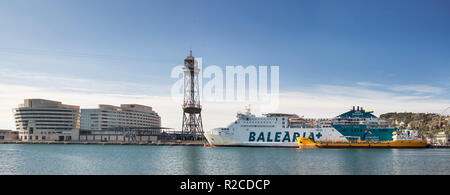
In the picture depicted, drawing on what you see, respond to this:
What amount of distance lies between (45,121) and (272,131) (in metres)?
84.9

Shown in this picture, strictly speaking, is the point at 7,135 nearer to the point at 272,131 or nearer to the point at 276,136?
the point at 272,131

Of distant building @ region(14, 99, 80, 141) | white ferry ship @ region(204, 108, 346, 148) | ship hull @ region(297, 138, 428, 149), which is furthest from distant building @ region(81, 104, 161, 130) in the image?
ship hull @ region(297, 138, 428, 149)

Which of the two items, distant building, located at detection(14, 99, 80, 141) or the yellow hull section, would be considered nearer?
the yellow hull section

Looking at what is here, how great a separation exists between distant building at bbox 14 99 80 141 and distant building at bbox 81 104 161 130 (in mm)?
4631

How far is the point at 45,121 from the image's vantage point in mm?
114375

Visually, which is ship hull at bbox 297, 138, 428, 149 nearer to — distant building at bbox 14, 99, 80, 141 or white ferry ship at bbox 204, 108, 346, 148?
white ferry ship at bbox 204, 108, 346, 148

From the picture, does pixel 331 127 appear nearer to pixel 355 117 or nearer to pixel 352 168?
pixel 355 117

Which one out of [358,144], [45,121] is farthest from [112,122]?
[358,144]

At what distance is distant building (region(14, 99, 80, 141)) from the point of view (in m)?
113

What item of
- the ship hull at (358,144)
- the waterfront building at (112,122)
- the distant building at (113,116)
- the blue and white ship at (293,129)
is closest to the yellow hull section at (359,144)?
the ship hull at (358,144)

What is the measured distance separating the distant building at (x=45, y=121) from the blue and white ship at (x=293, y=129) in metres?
70.2

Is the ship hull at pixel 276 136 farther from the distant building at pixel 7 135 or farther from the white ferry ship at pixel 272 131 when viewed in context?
the distant building at pixel 7 135

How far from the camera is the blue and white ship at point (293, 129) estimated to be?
63656 millimetres
